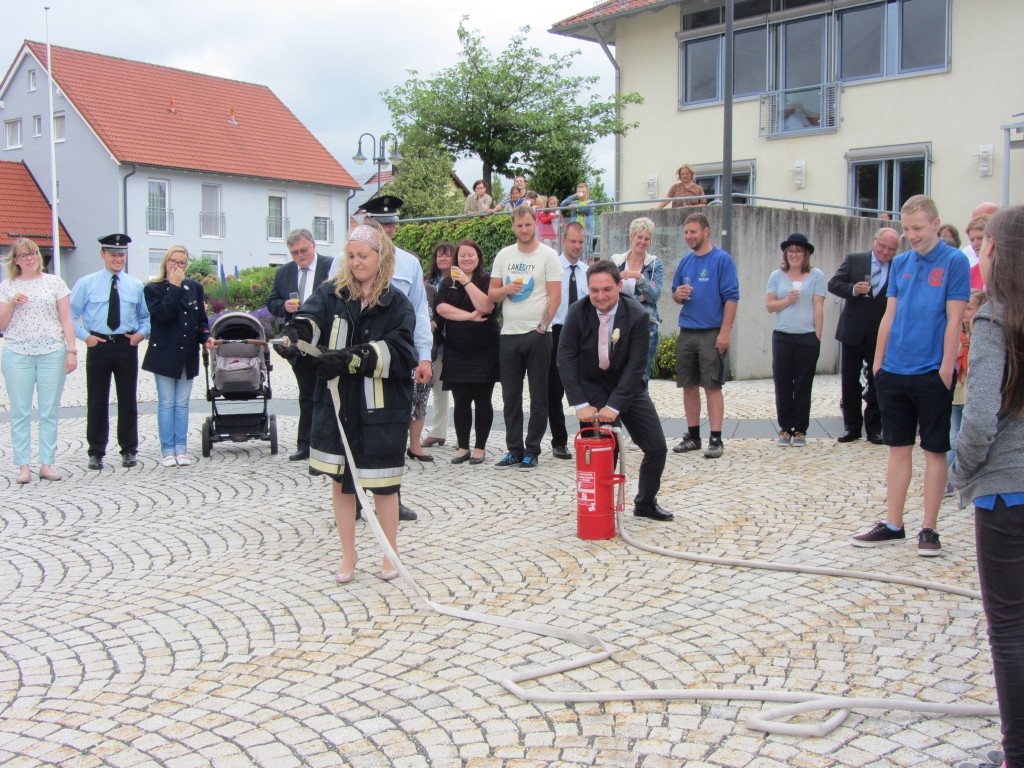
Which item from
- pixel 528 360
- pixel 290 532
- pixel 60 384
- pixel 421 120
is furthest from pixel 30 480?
pixel 421 120

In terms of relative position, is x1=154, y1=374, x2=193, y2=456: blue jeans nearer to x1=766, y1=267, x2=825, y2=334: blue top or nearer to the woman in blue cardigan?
the woman in blue cardigan

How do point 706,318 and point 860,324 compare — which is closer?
point 706,318

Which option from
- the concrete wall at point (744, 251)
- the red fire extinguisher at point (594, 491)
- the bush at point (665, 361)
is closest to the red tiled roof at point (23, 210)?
the concrete wall at point (744, 251)

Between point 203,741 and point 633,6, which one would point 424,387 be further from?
point 633,6

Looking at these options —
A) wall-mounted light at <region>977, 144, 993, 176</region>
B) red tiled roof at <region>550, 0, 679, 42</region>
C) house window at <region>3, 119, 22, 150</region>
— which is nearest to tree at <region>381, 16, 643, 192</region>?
red tiled roof at <region>550, 0, 679, 42</region>

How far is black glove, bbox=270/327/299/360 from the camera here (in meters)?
5.11

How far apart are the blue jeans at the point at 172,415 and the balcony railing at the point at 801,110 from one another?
18712mm

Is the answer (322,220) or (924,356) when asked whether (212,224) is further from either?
(924,356)

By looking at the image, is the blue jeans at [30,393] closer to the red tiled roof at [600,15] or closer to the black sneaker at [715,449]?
the black sneaker at [715,449]

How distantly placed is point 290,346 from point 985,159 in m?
20.3

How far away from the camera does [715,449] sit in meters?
9.38

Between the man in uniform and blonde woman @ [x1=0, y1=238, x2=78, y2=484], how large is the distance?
40 cm

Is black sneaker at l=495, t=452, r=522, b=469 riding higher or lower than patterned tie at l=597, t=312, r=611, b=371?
lower

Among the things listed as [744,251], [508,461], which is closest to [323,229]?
[744,251]
